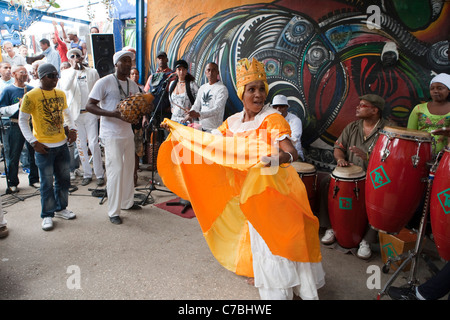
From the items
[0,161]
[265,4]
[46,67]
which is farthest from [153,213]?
[0,161]

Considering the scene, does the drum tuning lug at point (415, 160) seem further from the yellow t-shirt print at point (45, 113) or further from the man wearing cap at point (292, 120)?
the yellow t-shirt print at point (45, 113)

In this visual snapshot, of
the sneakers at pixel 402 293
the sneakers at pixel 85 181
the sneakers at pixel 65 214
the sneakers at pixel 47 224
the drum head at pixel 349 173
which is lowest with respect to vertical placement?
the sneakers at pixel 85 181

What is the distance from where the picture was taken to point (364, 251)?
3.71 m

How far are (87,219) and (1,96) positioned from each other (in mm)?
3028

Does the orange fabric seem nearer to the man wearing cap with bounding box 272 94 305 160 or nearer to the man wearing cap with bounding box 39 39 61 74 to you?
the man wearing cap with bounding box 272 94 305 160

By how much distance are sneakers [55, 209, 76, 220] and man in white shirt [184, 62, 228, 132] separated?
8.31ft

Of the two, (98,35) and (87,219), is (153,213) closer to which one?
(87,219)

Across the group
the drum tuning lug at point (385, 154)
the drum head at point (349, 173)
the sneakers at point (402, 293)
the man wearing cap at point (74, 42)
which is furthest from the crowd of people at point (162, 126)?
the man wearing cap at point (74, 42)

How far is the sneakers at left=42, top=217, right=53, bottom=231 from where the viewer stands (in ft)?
14.1

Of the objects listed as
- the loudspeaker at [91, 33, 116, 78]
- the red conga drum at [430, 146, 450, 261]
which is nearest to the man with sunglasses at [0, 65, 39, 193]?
the loudspeaker at [91, 33, 116, 78]

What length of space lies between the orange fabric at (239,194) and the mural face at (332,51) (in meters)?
2.74

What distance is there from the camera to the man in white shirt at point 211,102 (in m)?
5.56

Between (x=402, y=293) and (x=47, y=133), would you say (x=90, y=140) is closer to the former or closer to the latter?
(x=47, y=133)
